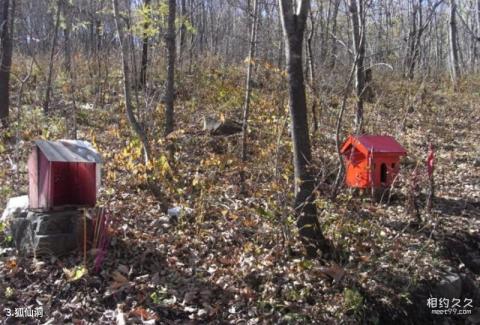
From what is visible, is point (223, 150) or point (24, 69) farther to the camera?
point (24, 69)

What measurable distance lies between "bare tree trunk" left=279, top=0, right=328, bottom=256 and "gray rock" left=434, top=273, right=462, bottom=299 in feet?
4.16

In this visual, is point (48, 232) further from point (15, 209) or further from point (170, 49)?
point (170, 49)

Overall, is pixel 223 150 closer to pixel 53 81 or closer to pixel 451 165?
pixel 451 165

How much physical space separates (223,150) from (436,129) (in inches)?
208

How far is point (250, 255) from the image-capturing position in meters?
5.03

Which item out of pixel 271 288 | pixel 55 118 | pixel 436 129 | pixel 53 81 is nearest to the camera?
pixel 271 288

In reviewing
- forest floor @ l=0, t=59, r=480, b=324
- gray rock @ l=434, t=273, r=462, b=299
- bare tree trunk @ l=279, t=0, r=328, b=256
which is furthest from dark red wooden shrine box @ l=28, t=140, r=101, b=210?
gray rock @ l=434, t=273, r=462, b=299

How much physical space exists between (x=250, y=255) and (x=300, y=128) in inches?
58.2

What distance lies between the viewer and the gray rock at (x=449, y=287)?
4.92m

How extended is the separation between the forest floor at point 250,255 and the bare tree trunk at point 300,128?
21 centimetres

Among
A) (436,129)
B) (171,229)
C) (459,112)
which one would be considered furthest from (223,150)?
(459,112)

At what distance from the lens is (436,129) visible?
1076cm

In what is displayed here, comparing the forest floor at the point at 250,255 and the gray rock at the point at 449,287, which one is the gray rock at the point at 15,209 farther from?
the gray rock at the point at 449,287

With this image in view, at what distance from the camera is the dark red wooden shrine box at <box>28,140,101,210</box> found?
4797mm
